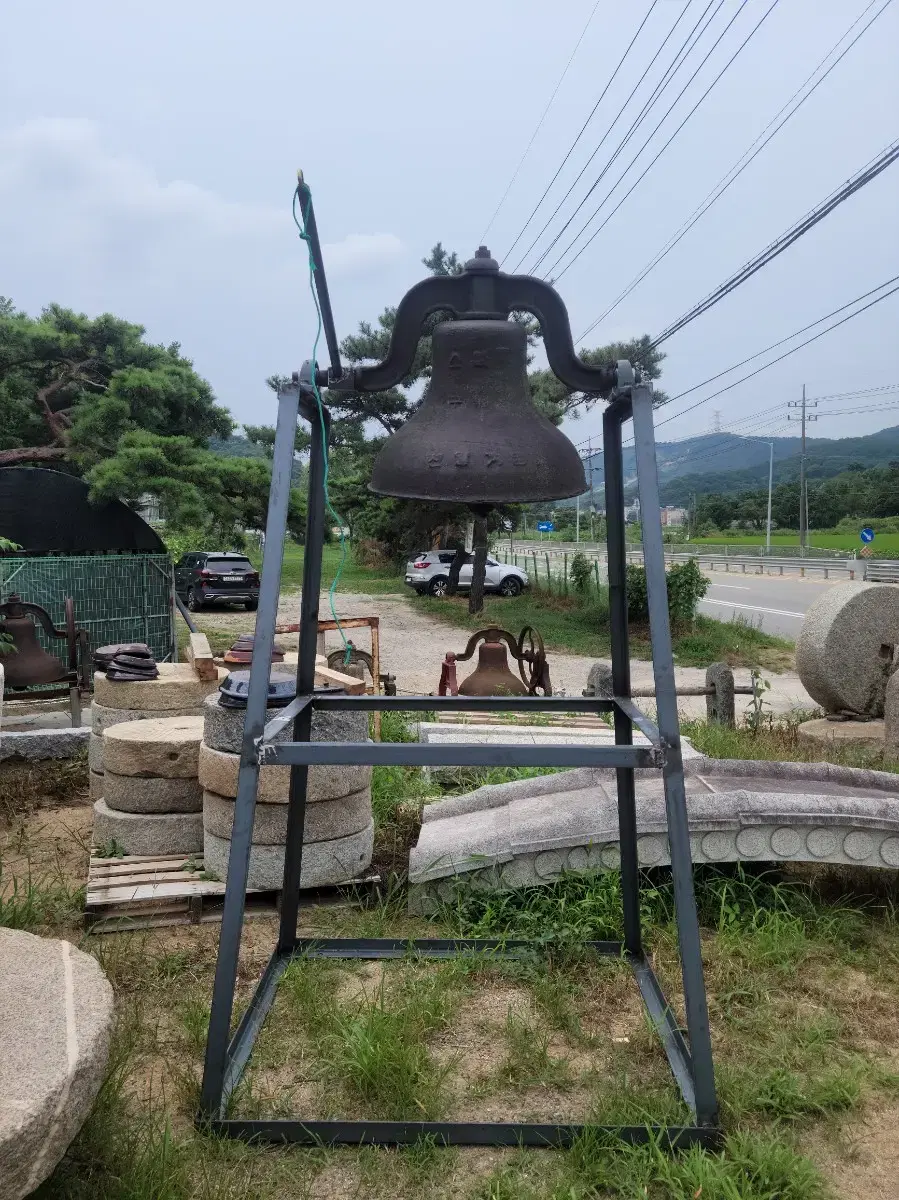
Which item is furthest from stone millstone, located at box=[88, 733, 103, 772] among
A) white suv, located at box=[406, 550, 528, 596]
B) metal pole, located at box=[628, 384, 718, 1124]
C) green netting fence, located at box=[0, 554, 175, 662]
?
white suv, located at box=[406, 550, 528, 596]

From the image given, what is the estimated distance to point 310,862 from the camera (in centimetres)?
439

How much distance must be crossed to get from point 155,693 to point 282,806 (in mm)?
1869

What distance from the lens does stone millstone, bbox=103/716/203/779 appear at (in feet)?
16.1

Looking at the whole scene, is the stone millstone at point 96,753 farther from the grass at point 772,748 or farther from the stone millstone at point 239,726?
the grass at point 772,748

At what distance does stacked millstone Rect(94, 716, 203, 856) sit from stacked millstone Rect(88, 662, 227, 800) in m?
0.85

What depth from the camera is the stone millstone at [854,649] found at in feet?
27.4

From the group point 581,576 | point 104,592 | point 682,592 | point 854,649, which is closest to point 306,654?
point 854,649

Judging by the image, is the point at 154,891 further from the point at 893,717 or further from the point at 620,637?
the point at 893,717

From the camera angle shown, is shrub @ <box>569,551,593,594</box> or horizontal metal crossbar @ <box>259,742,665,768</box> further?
shrub @ <box>569,551,593,594</box>

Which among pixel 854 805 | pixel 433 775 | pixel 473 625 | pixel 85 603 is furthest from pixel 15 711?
pixel 473 625

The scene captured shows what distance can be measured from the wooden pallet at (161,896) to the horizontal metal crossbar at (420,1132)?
1724mm

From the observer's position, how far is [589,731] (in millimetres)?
6484

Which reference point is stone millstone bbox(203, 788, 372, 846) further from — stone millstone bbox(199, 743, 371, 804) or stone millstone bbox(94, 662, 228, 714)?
stone millstone bbox(94, 662, 228, 714)

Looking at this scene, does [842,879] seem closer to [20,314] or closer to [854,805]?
[854,805]
